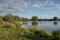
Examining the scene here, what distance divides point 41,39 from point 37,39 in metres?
0.38

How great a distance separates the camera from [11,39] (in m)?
12.0

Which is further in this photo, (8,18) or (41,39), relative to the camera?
(8,18)

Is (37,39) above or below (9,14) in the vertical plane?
below

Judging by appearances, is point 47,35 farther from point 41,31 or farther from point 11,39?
point 11,39

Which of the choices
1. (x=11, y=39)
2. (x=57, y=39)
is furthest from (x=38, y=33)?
(x=11, y=39)

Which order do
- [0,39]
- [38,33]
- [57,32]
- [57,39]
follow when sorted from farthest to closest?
[38,33] → [57,32] → [57,39] → [0,39]

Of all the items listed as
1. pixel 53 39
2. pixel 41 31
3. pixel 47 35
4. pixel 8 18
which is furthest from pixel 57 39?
pixel 8 18

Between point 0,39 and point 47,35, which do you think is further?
point 47,35

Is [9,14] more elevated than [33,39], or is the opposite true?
[9,14]

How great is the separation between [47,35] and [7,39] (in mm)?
4885

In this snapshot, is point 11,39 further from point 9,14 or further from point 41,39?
point 9,14

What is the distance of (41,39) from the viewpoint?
44.2 ft

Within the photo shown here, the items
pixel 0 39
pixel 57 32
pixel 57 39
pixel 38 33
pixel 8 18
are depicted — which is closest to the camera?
pixel 0 39

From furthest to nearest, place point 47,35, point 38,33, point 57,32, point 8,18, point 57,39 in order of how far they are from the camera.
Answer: point 8,18
point 38,33
point 47,35
point 57,32
point 57,39
